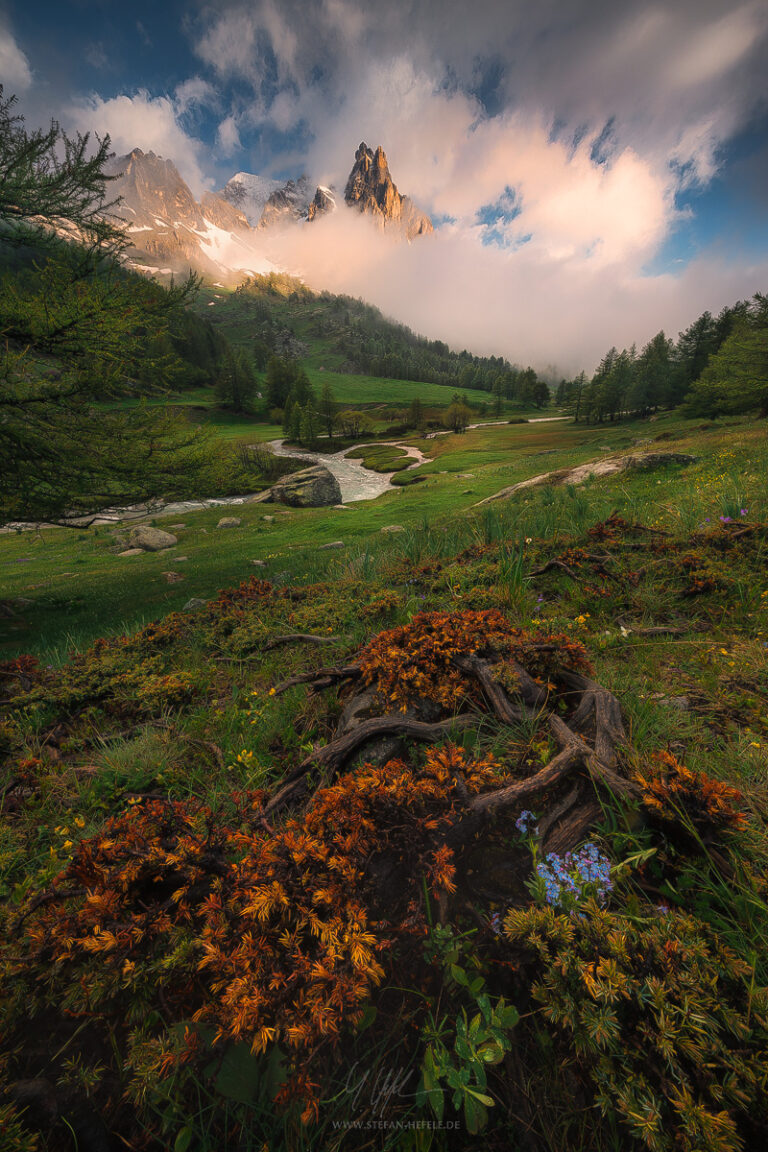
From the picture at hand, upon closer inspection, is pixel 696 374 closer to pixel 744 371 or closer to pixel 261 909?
pixel 744 371

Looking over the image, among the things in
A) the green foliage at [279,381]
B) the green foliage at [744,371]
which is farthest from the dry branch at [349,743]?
the green foliage at [279,381]

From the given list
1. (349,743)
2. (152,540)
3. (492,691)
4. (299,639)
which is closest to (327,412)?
(152,540)

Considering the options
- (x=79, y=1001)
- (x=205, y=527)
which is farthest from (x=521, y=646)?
(x=205, y=527)

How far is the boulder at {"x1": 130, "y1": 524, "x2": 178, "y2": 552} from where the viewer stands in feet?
80.0

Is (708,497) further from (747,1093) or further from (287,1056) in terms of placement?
(287,1056)

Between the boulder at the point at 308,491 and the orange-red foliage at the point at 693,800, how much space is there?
3751 cm

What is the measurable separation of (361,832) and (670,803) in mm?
1176

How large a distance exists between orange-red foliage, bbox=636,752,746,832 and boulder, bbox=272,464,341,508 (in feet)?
123

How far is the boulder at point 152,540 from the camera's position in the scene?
2438cm

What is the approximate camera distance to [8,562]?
918 inches

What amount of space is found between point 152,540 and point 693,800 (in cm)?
2783

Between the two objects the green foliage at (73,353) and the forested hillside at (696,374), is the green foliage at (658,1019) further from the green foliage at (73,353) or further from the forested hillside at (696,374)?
the forested hillside at (696,374)

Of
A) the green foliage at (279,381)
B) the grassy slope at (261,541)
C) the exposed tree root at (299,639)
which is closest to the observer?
the exposed tree root at (299,639)

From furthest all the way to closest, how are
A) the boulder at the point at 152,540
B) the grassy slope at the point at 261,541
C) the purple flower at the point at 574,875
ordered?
the boulder at the point at 152,540
the grassy slope at the point at 261,541
the purple flower at the point at 574,875
